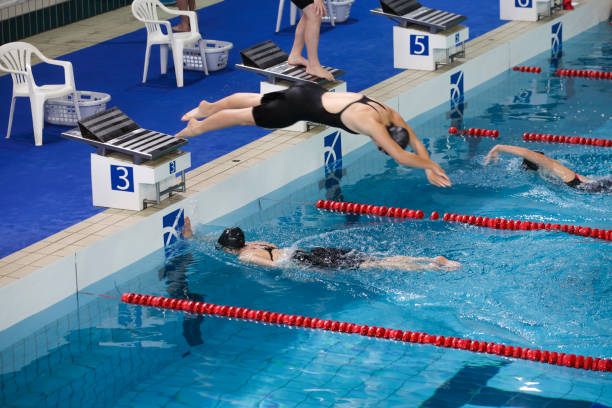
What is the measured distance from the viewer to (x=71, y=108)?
8.12 metres

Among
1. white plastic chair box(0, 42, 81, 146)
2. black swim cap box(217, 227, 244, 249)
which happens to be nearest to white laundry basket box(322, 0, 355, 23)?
white plastic chair box(0, 42, 81, 146)

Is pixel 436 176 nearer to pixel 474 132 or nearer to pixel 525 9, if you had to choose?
pixel 474 132

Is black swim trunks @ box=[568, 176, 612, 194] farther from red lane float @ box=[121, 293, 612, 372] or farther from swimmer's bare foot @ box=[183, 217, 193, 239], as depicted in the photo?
swimmer's bare foot @ box=[183, 217, 193, 239]

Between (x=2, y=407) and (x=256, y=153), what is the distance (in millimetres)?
3357

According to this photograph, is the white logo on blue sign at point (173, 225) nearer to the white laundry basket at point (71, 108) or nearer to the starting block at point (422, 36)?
the white laundry basket at point (71, 108)

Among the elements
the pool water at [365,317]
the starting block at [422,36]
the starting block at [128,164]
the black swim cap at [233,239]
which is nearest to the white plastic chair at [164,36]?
the starting block at [422,36]

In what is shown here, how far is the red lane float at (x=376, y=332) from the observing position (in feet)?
16.3

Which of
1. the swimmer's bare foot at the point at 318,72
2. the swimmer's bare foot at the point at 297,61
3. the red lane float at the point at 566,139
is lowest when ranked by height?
the red lane float at the point at 566,139

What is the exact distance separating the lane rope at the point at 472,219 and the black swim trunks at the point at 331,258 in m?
1.01

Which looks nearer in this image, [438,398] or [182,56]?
[438,398]

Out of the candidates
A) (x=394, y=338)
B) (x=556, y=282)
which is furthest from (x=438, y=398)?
(x=556, y=282)

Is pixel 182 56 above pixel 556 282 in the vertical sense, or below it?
above

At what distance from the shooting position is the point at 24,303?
18.2 feet

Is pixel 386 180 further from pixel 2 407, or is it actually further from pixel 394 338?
pixel 2 407
